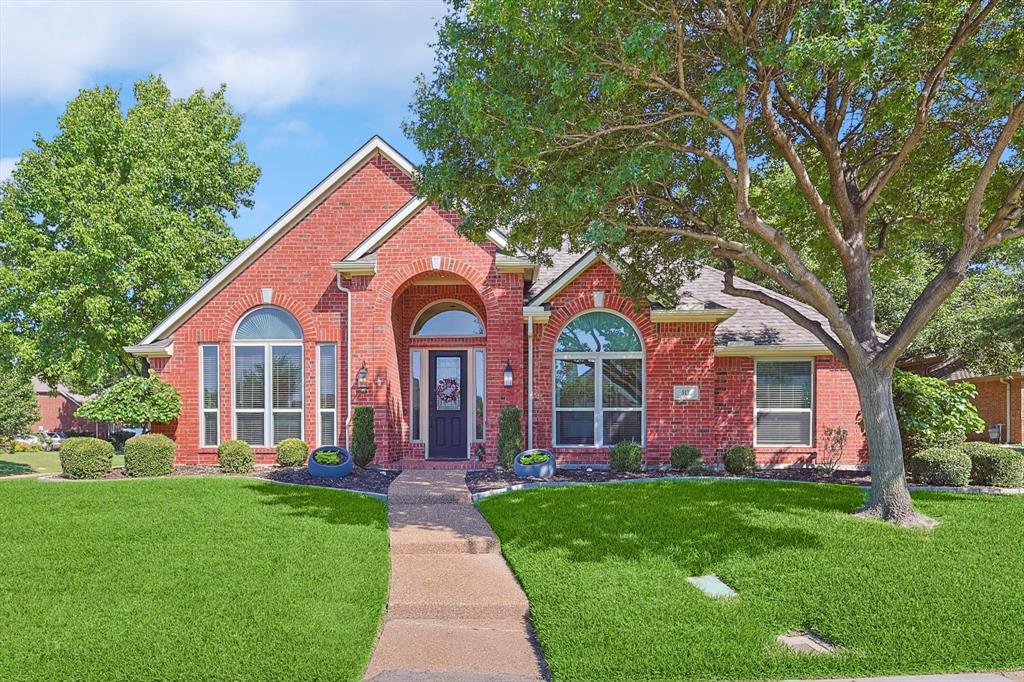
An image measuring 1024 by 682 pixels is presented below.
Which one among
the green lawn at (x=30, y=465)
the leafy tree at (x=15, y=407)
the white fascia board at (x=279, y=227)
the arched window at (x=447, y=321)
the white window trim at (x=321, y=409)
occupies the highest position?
the white fascia board at (x=279, y=227)

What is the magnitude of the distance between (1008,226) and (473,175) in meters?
7.63

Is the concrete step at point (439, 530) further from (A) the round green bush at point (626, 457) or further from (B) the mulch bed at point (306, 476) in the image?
(A) the round green bush at point (626, 457)

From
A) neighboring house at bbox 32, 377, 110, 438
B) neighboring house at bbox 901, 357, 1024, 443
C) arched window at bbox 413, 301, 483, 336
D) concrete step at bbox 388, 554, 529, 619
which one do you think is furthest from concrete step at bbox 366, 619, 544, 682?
neighboring house at bbox 32, 377, 110, 438

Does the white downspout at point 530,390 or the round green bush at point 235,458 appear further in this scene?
the white downspout at point 530,390

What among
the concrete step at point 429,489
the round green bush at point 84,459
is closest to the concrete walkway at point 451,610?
the concrete step at point 429,489

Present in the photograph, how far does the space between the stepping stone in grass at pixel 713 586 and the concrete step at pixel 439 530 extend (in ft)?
8.21

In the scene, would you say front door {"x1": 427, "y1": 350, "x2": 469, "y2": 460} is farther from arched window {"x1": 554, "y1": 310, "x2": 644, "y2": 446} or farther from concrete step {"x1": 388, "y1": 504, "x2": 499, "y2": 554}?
concrete step {"x1": 388, "y1": 504, "x2": 499, "y2": 554}

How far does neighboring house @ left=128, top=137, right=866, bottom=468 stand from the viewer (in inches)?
567

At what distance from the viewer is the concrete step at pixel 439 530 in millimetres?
8070

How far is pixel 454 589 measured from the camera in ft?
21.9

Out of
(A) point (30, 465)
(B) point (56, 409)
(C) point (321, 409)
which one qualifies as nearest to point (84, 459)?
(C) point (321, 409)

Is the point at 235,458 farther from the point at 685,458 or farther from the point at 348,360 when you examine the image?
the point at 685,458

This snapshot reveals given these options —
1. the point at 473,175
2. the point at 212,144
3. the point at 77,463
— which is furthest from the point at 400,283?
the point at 212,144

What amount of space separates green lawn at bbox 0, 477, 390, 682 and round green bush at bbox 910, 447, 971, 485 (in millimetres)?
9197
